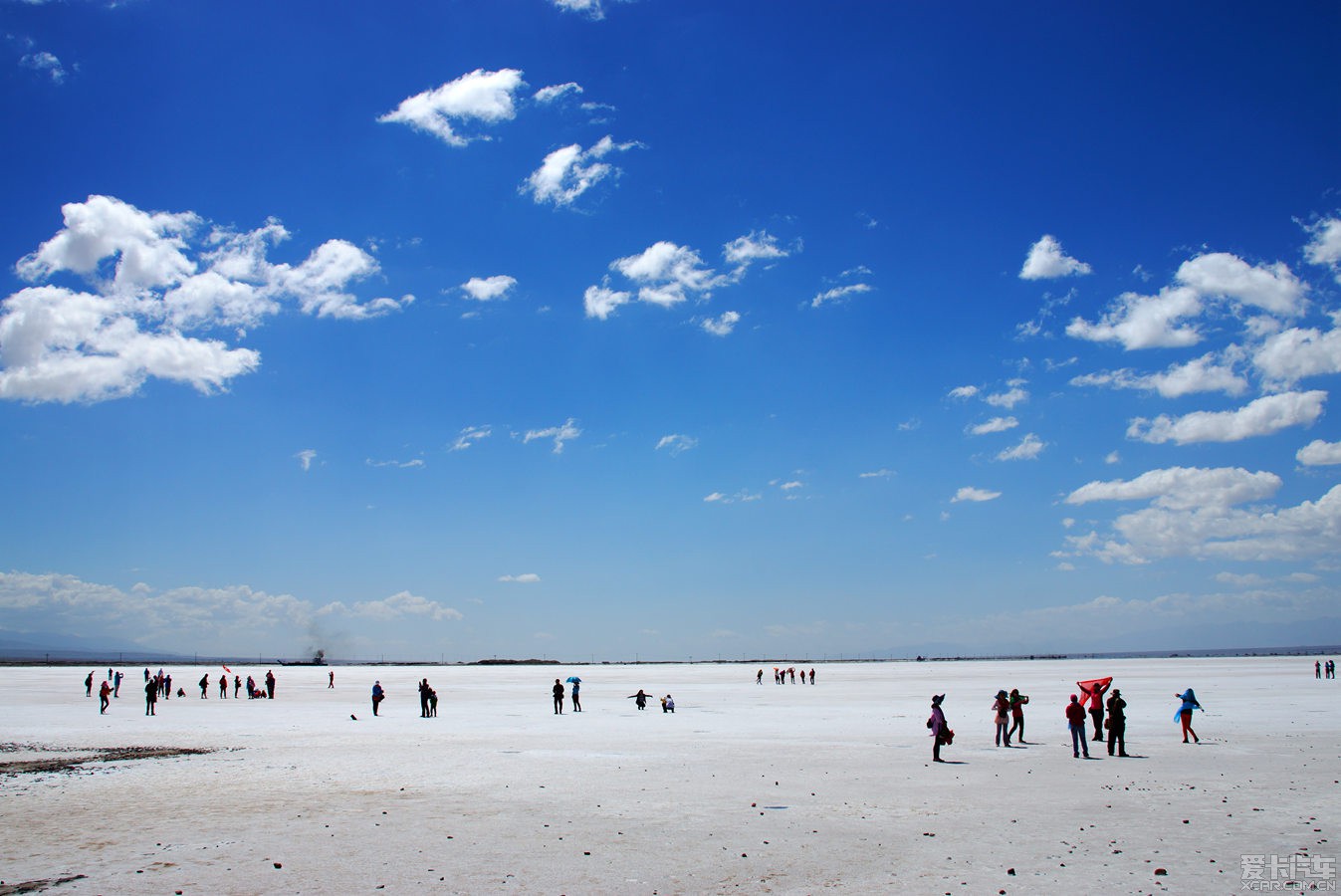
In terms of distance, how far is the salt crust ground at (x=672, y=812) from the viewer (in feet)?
35.5

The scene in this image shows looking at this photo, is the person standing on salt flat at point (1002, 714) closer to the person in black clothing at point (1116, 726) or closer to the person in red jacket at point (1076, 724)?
the person in red jacket at point (1076, 724)

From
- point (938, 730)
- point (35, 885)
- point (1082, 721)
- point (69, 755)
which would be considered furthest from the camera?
point (69, 755)

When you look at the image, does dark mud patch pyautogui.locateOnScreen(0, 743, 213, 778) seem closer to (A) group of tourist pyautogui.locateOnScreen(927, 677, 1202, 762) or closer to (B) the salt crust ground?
(B) the salt crust ground

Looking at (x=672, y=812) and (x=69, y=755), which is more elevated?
(x=672, y=812)

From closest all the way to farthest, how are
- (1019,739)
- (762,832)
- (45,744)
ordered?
(762,832) → (1019,739) → (45,744)

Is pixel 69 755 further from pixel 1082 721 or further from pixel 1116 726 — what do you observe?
pixel 1116 726

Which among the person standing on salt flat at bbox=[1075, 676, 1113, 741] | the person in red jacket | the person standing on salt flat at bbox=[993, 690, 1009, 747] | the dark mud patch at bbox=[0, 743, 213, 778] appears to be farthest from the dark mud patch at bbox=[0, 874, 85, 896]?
the person standing on salt flat at bbox=[1075, 676, 1113, 741]

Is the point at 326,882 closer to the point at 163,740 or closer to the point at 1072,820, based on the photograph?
the point at 1072,820

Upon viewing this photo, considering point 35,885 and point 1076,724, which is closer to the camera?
point 35,885

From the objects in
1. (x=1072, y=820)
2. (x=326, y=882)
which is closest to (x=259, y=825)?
(x=326, y=882)

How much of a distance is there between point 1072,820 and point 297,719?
33.7 m

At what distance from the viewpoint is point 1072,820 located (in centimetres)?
1373

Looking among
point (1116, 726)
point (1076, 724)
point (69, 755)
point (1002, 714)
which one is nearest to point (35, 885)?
point (69, 755)

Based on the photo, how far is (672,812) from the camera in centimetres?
1491
